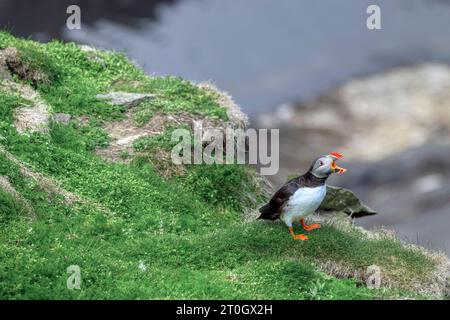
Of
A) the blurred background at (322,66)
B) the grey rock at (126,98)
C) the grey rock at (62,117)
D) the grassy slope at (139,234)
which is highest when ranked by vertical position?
the blurred background at (322,66)

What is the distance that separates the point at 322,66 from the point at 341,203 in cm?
928

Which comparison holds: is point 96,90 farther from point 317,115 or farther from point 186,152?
point 317,115

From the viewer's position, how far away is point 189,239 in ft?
33.0

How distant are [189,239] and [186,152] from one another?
9.42ft

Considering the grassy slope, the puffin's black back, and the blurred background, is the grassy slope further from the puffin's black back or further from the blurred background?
the blurred background

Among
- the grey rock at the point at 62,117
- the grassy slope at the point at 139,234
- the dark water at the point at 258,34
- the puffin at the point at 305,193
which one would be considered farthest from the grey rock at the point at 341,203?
the dark water at the point at 258,34

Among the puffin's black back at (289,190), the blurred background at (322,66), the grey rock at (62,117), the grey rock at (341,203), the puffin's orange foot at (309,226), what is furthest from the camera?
the blurred background at (322,66)

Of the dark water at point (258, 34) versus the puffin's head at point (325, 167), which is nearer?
the puffin's head at point (325, 167)

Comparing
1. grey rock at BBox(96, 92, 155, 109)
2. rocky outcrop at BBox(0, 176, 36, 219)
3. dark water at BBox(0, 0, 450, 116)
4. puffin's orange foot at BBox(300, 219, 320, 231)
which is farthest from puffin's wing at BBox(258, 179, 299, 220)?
dark water at BBox(0, 0, 450, 116)

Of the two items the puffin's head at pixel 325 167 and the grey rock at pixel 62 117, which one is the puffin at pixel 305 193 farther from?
the grey rock at pixel 62 117

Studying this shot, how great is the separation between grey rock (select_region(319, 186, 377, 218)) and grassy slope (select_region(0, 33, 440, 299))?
1.27 meters

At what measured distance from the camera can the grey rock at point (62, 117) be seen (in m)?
13.0

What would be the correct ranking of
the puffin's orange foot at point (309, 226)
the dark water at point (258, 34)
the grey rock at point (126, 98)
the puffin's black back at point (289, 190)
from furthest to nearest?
1. the dark water at point (258, 34)
2. the grey rock at point (126, 98)
3. the puffin's orange foot at point (309, 226)
4. the puffin's black back at point (289, 190)

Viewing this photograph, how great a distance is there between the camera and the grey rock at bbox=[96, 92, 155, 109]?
13805mm
